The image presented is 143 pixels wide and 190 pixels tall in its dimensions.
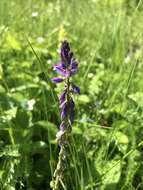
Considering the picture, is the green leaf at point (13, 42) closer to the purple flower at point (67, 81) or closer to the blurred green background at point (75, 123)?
the blurred green background at point (75, 123)

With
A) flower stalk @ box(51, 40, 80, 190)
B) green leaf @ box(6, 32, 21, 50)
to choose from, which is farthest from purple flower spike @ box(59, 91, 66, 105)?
green leaf @ box(6, 32, 21, 50)

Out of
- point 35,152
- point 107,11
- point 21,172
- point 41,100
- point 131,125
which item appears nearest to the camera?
point 21,172

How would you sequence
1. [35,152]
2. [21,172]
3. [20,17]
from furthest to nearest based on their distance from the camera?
[20,17]
[35,152]
[21,172]

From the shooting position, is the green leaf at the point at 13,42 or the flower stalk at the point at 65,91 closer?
the flower stalk at the point at 65,91

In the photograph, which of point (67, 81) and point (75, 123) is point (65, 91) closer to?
point (67, 81)

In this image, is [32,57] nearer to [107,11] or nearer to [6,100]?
[6,100]

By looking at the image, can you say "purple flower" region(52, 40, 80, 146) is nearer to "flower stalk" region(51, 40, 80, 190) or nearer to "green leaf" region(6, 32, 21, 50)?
"flower stalk" region(51, 40, 80, 190)

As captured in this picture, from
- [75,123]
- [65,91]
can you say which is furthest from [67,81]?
[75,123]

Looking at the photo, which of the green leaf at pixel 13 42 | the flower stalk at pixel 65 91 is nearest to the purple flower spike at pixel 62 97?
the flower stalk at pixel 65 91

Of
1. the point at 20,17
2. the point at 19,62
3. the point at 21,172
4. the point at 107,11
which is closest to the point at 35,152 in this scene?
the point at 21,172

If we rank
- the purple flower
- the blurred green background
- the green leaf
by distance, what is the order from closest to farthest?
1. the purple flower
2. the blurred green background
3. the green leaf

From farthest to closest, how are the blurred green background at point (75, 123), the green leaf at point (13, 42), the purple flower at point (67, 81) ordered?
the green leaf at point (13, 42) → the blurred green background at point (75, 123) → the purple flower at point (67, 81)
